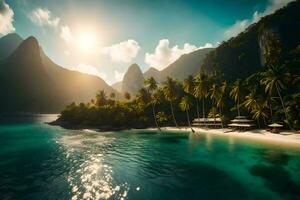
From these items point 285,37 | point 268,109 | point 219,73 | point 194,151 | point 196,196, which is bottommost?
point 196,196

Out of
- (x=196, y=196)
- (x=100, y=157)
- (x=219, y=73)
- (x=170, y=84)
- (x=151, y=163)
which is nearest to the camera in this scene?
(x=196, y=196)

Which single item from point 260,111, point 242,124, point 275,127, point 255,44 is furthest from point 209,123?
point 255,44

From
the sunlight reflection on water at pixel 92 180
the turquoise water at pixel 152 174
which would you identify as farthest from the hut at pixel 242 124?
the sunlight reflection on water at pixel 92 180

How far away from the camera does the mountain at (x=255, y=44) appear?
9125 centimetres

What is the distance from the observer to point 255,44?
114 meters

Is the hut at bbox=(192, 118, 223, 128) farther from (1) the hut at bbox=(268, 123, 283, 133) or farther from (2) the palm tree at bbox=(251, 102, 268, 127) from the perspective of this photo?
(1) the hut at bbox=(268, 123, 283, 133)

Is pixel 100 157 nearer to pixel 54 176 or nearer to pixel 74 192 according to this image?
pixel 54 176

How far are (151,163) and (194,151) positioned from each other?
994 centimetres

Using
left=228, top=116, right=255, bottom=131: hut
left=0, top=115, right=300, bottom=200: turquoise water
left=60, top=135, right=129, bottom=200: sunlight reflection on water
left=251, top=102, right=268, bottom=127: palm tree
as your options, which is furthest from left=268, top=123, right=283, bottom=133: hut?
left=60, top=135, right=129, bottom=200: sunlight reflection on water

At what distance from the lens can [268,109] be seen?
5516 cm

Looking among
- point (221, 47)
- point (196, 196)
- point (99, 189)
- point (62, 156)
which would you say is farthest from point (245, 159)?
point (221, 47)

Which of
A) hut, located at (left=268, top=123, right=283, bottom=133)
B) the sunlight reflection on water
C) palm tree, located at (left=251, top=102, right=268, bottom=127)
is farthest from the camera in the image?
palm tree, located at (left=251, top=102, right=268, bottom=127)

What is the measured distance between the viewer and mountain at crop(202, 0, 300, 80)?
91.2 m

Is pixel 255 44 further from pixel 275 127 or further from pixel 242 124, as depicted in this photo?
pixel 275 127
